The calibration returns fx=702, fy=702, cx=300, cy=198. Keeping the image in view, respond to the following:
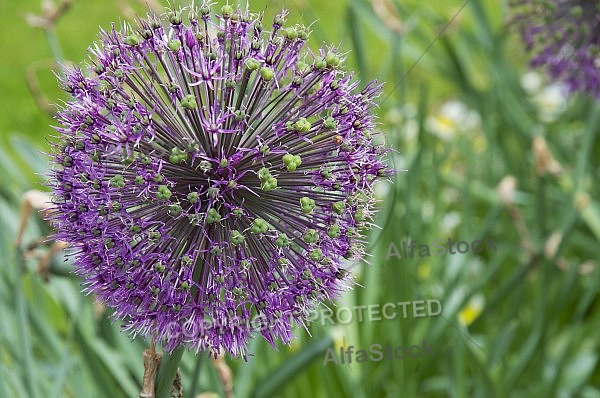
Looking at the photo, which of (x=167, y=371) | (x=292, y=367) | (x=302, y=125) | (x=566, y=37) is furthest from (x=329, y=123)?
(x=566, y=37)

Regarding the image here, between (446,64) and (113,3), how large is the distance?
156 centimetres

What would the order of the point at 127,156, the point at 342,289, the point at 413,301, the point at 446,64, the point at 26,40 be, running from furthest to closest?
the point at 26,40 < the point at 446,64 < the point at 413,301 < the point at 342,289 < the point at 127,156

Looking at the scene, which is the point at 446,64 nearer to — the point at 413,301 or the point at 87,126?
the point at 413,301

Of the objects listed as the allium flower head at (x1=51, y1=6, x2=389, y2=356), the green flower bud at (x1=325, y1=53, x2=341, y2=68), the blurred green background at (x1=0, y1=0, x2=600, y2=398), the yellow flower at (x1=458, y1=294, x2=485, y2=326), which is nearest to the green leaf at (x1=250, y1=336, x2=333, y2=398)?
the blurred green background at (x1=0, y1=0, x2=600, y2=398)

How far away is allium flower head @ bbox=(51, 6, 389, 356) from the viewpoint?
80 cm

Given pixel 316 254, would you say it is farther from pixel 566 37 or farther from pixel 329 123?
pixel 566 37

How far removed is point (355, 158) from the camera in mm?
834

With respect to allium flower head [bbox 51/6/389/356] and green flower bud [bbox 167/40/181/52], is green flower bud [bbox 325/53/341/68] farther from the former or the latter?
green flower bud [bbox 167/40/181/52]

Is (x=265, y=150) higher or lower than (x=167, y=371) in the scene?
higher

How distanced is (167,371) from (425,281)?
3.92 ft

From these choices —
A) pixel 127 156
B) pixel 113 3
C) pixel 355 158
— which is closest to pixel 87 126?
pixel 127 156

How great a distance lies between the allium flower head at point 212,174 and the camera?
2.63ft

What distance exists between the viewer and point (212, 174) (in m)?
0.83

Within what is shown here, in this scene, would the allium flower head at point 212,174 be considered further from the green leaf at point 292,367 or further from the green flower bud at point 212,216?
the green leaf at point 292,367
